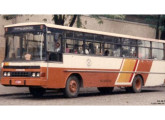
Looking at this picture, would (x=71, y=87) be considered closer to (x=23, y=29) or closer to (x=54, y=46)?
(x=54, y=46)

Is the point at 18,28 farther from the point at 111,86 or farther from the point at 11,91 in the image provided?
the point at 111,86

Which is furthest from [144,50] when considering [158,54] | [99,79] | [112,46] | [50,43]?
[50,43]

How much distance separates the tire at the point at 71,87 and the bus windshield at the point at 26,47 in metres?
1.88

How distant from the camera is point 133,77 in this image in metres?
21.9

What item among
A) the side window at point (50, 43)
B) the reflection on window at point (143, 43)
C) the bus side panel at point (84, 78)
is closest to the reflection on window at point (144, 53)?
the reflection on window at point (143, 43)

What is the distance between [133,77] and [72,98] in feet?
18.4

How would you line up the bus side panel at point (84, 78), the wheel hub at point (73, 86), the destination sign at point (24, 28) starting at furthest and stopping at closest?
the wheel hub at point (73, 86), the bus side panel at point (84, 78), the destination sign at point (24, 28)

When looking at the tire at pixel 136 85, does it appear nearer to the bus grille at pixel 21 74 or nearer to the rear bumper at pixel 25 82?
the rear bumper at pixel 25 82

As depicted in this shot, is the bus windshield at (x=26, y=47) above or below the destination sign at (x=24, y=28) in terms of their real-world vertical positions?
below

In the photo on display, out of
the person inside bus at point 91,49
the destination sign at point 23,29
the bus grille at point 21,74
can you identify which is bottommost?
the bus grille at point 21,74

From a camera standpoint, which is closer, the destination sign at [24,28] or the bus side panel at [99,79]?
the destination sign at [24,28]

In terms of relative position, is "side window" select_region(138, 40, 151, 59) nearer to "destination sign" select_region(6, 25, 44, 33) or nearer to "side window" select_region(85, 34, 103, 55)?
"side window" select_region(85, 34, 103, 55)

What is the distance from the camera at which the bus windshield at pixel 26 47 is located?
15961 millimetres

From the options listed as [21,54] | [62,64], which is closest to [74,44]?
[62,64]
